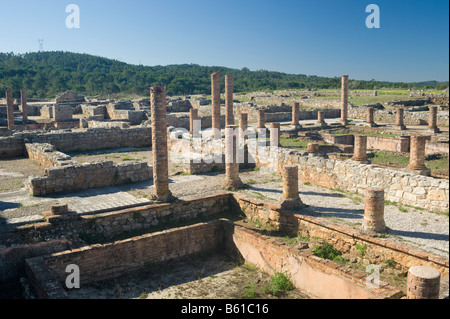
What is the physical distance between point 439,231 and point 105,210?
25.9ft

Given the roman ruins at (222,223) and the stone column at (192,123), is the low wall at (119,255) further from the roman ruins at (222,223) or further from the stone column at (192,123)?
the stone column at (192,123)

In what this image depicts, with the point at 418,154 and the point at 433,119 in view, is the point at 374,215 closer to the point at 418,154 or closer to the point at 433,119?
the point at 418,154

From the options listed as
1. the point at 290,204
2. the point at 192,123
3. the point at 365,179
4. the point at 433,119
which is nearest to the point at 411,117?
the point at 433,119

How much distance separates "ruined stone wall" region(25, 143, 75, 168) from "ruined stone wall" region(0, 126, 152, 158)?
732mm

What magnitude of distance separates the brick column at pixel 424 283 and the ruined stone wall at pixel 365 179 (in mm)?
4645

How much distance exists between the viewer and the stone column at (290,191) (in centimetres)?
1131

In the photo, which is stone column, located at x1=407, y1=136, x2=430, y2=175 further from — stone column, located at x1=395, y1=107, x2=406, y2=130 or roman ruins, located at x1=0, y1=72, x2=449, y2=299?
stone column, located at x1=395, y1=107, x2=406, y2=130

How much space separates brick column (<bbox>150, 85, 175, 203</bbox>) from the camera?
462 inches

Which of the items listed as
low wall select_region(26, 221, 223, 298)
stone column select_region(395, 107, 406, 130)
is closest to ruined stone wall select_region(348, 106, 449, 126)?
stone column select_region(395, 107, 406, 130)

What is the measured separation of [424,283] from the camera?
20.6 feet
